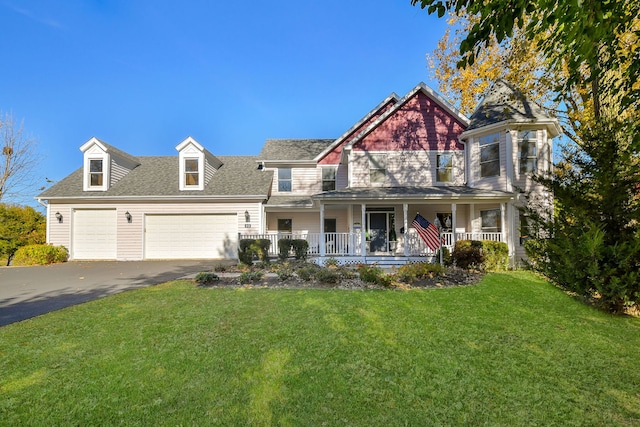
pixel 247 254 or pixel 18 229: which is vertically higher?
pixel 18 229

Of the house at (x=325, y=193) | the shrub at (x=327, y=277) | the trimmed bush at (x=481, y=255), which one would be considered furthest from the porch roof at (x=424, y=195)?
the shrub at (x=327, y=277)

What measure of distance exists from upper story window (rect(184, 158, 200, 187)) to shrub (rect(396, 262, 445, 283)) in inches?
493

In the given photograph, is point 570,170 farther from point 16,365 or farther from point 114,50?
point 114,50

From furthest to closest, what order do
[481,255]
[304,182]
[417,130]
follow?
[304,182], [417,130], [481,255]

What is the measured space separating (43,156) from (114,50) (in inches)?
387

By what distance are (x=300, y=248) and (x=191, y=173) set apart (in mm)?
8246

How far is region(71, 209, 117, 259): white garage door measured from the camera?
590 inches

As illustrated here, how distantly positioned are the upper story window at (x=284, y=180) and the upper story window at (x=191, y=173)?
464 centimetres

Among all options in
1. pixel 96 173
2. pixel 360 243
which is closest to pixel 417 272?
pixel 360 243

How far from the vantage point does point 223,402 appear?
109 inches

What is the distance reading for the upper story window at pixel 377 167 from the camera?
47.7 feet

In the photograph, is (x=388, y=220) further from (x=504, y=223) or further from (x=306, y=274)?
(x=306, y=274)

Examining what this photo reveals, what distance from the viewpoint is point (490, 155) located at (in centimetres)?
1288

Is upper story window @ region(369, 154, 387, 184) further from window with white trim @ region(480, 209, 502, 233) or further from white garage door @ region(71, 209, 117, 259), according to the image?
white garage door @ region(71, 209, 117, 259)
